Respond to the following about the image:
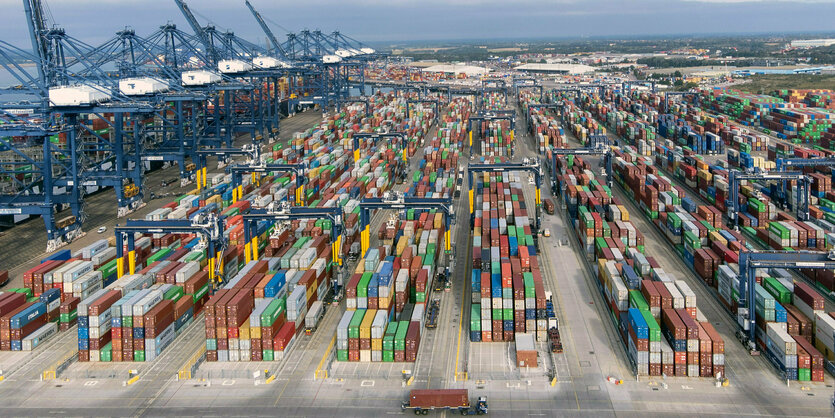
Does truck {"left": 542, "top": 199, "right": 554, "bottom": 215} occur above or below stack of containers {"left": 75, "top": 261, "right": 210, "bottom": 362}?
above

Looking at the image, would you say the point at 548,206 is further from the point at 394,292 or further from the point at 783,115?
the point at 783,115

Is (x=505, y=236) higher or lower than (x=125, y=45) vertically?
lower

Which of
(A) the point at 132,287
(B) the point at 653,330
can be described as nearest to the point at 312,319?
(A) the point at 132,287

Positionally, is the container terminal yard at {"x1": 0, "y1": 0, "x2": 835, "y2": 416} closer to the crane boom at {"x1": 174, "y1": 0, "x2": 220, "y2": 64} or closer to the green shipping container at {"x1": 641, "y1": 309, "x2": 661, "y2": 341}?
the green shipping container at {"x1": 641, "y1": 309, "x2": 661, "y2": 341}

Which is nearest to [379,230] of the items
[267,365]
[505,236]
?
[505,236]

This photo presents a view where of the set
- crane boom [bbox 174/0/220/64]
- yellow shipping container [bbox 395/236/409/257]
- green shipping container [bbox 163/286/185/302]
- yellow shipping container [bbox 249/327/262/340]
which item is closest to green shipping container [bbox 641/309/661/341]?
yellow shipping container [bbox 395/236/409/257]

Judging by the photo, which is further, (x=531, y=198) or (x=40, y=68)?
(x=531, y=198)

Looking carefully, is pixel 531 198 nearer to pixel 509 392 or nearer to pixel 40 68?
pixel 509 392
